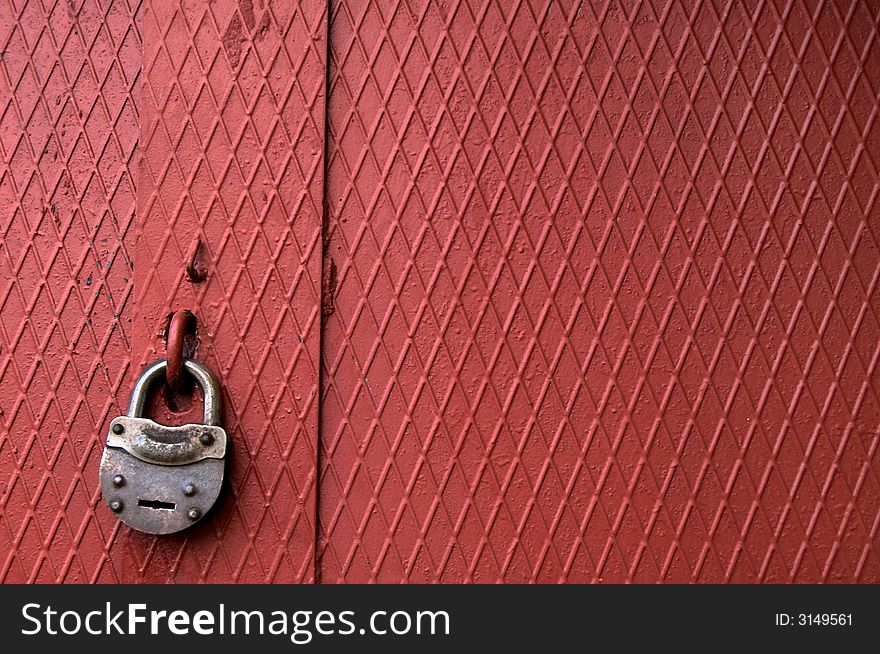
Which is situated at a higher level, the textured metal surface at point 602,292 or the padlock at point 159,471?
the textured metal surface at point 602,292

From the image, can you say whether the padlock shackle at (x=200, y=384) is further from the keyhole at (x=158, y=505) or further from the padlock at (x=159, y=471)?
the keyhole at (x=158, y=505)

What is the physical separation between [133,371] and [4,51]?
21.0 inches

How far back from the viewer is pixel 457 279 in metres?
1.16

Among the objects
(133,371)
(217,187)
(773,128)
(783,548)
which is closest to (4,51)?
(217,187)

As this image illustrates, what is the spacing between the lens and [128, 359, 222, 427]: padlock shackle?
42.1 inches

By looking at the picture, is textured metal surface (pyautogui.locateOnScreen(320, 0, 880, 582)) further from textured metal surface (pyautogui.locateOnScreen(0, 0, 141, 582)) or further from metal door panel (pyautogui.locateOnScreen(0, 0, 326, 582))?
textured metal surface (pyautogui.locateOnScreen(0, 0, 141, 582))

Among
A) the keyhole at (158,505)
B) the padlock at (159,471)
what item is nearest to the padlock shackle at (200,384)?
the padlock at (159,471)

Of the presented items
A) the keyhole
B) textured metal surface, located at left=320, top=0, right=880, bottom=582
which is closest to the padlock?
the keyhole

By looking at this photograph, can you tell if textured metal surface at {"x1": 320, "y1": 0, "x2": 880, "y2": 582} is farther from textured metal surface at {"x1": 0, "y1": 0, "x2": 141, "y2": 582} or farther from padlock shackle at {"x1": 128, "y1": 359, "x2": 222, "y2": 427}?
textured metal surface at {"x1": 0, "y1": 0, "x2": 141, "y2": 582}

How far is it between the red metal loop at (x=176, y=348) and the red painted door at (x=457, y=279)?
1.7 inches

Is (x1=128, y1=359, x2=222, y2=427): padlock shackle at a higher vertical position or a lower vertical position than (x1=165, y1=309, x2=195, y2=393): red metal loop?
lower

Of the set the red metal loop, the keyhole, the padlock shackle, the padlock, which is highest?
the red metal loop

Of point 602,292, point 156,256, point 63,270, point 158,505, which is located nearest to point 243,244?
point 156,256

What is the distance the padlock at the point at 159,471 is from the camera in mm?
1055
